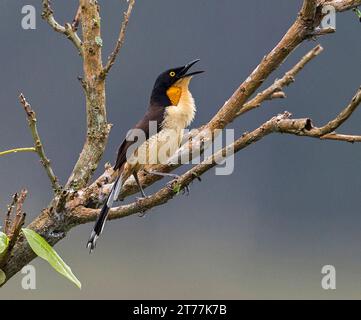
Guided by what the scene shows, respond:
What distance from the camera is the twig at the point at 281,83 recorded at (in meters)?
3.69

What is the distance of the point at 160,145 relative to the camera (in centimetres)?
445

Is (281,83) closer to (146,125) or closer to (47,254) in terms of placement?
(146,125)

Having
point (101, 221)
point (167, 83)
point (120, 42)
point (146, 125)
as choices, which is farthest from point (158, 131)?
point (101, 221)

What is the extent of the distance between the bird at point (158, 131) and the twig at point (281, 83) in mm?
407

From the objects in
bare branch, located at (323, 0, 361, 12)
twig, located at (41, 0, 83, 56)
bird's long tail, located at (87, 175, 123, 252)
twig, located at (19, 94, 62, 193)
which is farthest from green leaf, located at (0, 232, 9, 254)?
bare branch, located at (323, 0, 361, 12)

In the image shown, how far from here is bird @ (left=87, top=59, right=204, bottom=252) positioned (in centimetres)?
407

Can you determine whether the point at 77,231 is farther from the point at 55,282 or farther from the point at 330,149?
the point at 330,149

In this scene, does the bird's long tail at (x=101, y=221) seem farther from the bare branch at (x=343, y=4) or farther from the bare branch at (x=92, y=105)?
the bare branch at (x=343, y=4)

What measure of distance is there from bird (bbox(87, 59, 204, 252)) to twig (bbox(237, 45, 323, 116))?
41 cm

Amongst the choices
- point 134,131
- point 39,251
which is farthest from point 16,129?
point 39,251

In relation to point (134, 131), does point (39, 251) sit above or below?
below

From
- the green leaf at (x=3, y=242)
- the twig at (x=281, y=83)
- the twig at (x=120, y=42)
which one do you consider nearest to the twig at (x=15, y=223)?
the green leaf at (x=3, y=242)

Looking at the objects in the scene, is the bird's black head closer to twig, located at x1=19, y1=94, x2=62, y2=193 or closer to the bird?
the bird

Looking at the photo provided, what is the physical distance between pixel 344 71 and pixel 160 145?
17.8 meters
